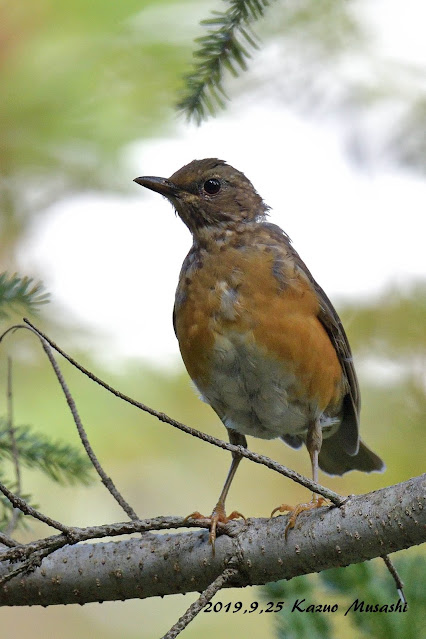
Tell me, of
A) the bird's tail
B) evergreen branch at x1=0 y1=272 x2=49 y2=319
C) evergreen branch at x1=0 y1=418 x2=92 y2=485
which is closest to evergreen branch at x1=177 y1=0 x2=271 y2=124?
evergreen branch at x1=0 y1=272 x2=49 y2=319

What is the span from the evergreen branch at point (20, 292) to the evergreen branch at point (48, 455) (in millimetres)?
595

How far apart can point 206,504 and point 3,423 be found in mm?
3472

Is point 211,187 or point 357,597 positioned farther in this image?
point 211,187

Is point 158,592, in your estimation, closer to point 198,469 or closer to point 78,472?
point 78,472

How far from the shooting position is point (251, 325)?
366cm

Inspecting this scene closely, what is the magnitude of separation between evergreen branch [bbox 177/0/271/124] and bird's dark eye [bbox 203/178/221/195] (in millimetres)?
1718

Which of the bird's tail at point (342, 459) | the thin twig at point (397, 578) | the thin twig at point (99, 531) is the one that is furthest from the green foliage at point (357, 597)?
the bird's tail at point (342, 459)

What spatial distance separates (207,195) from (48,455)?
1.85 m

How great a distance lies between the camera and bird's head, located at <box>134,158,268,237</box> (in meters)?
4.29

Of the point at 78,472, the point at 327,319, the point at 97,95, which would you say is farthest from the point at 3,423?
the point at 97,95

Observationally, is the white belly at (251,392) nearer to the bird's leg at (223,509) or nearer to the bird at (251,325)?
the bird at (251,325)

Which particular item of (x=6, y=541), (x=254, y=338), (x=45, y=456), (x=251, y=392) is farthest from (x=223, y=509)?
(x=6, y=541)

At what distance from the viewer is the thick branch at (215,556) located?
7.43 feet

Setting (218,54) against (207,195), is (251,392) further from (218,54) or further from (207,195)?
(218,54)
